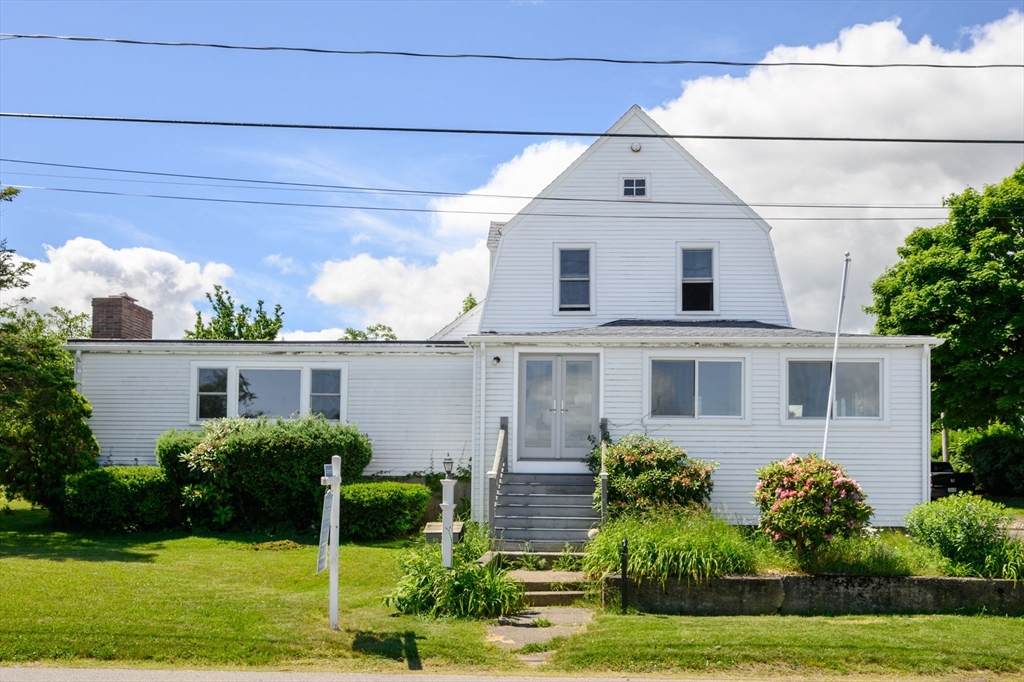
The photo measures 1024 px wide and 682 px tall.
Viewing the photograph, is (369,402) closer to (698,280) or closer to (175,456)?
(175,456)

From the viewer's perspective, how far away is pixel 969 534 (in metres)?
11.8

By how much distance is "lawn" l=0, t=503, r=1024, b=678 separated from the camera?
30.2 feet

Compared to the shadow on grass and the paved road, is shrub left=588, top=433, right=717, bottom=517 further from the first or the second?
the paved road

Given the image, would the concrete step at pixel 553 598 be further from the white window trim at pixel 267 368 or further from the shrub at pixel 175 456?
the white window trim at pixel 267 368

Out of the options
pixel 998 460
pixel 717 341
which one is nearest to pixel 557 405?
pixel 717 341

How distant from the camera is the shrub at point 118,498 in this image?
16.6m

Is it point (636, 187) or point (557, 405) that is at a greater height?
point (636, 187)

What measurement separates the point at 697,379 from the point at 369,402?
692 centimetres

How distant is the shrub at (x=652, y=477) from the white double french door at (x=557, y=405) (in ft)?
4.72

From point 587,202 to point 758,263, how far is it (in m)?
4.17

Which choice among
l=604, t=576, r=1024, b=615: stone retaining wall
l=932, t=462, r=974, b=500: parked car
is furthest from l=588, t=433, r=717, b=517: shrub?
l=932, t=462, r=974, b=500: parked car

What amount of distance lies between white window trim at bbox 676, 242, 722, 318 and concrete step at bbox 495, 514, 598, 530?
6.90 m

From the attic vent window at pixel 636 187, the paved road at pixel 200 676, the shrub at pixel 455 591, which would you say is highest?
the attic vent window at pixel 636 187

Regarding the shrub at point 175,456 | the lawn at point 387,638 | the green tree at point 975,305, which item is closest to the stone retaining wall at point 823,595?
the lawn at point 387,638
